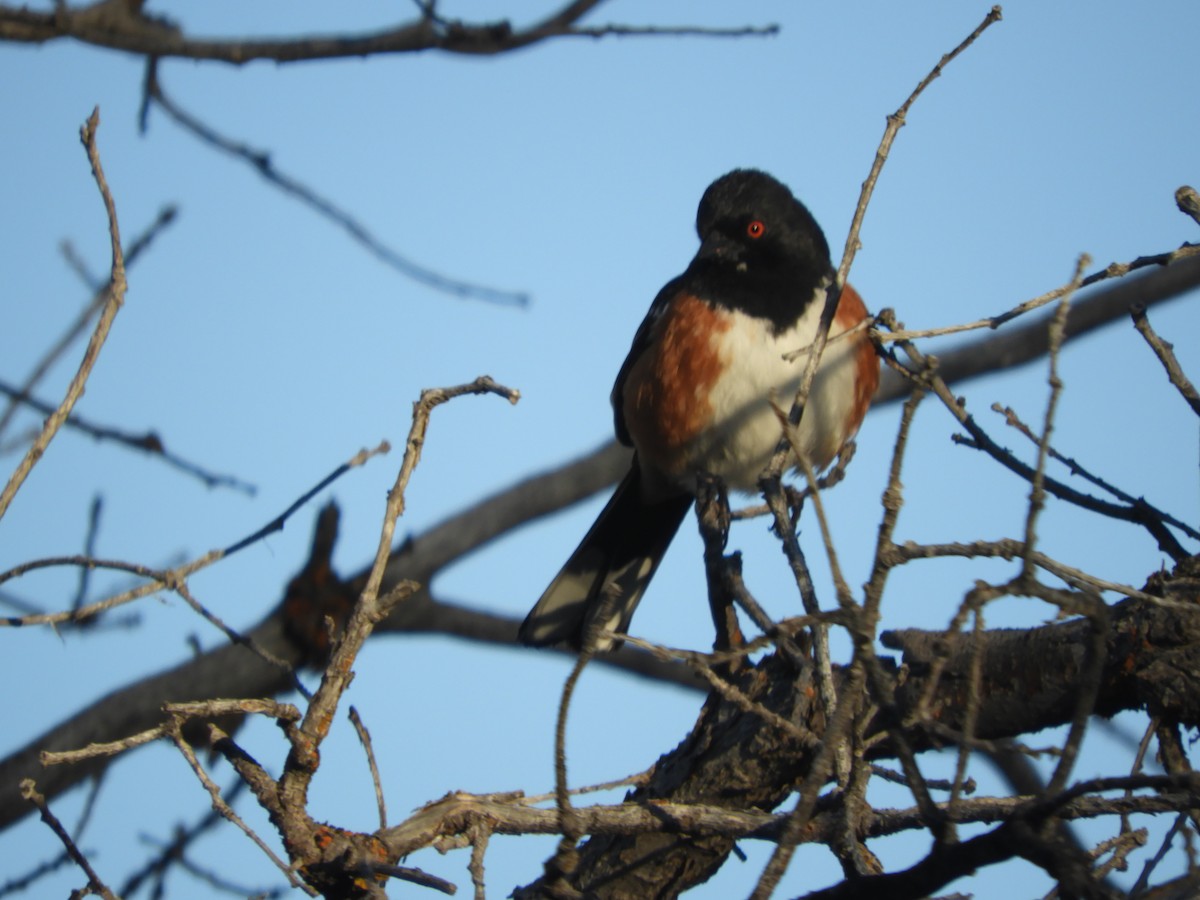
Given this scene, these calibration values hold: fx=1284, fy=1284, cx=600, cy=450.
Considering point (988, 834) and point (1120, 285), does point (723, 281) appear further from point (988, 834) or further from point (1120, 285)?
point (1120, 285)

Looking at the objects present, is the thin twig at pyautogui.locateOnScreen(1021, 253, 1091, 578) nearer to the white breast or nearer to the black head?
the white breast

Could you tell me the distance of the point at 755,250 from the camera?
329cm

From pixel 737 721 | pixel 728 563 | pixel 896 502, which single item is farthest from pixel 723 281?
pixel 896 502

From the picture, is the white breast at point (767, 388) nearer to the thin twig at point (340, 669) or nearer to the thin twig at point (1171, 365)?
the thin twig at point (1171, 365)

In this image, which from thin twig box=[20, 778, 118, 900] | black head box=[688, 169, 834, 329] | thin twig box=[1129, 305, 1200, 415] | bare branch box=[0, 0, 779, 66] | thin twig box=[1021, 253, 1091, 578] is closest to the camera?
thin twig box=[1021, 253, 1091, 578]

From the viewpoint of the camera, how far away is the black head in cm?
322

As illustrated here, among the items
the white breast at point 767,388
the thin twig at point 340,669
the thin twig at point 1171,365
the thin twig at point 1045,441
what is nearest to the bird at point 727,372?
the white breast at point 767,388

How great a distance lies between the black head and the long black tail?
2.02ft

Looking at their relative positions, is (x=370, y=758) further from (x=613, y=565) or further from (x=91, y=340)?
(x=613, y=565)

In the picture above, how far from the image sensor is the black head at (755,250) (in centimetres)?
322

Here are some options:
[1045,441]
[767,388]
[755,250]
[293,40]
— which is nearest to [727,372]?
[767,388]

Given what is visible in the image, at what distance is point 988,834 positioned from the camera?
3.57 feet

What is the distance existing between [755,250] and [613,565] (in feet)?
3.01

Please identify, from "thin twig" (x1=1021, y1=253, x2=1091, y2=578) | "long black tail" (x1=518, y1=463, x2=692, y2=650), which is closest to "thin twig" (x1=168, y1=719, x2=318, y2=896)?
"thin twig" (x1=1021, y1=253, x2=1091, y2=578)
